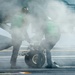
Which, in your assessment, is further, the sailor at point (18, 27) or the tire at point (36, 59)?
the tire at point (36, 59)

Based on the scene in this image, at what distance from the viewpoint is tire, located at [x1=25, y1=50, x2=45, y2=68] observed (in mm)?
7633

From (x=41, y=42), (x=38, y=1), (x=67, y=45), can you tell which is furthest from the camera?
(x=67, y=45)

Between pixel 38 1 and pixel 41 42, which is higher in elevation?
pixel 38 1

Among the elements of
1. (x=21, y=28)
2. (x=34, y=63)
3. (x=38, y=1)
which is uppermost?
(x=38, y=1)

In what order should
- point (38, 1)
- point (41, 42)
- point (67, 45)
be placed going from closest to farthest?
point (38, 1) → point (41, 42) → point (67, 45)

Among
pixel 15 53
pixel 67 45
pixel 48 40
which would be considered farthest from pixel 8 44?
pixel 67 45

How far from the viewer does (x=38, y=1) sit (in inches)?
273

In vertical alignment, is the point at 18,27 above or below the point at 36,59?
above

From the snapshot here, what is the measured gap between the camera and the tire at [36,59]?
301 inches

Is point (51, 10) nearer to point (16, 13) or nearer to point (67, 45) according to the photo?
point (16, 13)

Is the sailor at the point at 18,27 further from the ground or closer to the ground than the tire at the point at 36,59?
further from the ground

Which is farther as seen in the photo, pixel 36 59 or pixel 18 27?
pixel 36 59

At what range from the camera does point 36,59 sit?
25.5 ft

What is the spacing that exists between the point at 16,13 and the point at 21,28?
339 mm
